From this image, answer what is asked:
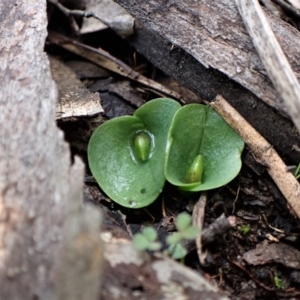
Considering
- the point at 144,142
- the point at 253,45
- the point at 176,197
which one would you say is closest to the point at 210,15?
the point at 253,45

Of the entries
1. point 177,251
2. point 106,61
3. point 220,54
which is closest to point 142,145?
point 220,54

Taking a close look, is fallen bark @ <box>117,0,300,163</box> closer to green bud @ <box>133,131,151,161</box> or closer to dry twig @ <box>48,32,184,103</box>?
dry twig @ <box>48,32,184,103</box>

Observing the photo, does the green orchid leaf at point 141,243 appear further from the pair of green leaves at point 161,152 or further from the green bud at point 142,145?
the green bud at point 142,145

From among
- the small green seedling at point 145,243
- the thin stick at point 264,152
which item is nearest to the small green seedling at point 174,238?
the small green seedling at point 145,243

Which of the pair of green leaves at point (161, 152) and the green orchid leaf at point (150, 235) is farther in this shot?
the pair of green leaves at point (161, 152)

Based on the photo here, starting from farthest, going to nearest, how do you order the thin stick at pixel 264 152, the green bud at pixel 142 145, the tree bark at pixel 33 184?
the green bud at pixel 142 145
the thin stick at pixel 264 152
the tree bark at pixel 33 184

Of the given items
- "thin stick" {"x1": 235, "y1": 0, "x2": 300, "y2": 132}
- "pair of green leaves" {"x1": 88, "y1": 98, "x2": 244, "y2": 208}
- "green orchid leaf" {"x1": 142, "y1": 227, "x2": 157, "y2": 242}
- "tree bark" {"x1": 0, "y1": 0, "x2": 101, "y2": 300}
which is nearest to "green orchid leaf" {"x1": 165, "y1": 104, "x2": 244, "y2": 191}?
"pair of green leaves" {"x1": 88, "y1": 98, "x2": 244, "y2": 208}

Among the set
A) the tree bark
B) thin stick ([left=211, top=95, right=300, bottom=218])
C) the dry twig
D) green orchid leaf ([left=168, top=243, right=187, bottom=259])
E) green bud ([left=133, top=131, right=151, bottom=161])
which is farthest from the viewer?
the dry twig
